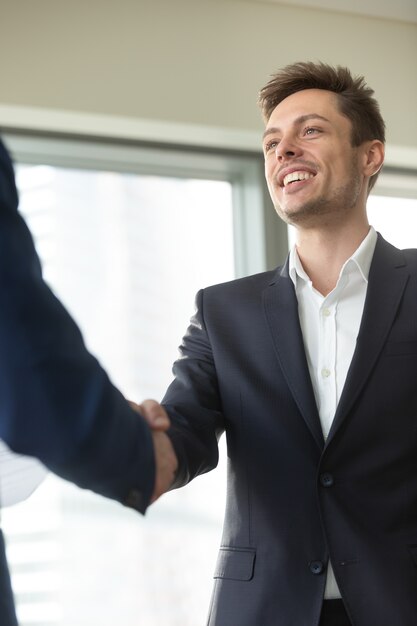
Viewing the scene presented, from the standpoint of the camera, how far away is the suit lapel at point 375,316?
7.13 feet

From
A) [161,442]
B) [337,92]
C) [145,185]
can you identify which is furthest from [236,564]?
[145,185]

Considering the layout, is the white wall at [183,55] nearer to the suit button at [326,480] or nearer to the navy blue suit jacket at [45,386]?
the suit button at [326,480]

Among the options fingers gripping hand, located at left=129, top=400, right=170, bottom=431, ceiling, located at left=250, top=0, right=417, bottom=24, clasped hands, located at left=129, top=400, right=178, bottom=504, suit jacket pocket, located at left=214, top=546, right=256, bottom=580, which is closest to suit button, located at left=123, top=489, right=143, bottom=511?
clasped hands, located at left=129, top=400, right=178, bottom=504

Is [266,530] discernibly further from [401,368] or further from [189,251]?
[189,251]

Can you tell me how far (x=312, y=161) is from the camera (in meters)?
2.61

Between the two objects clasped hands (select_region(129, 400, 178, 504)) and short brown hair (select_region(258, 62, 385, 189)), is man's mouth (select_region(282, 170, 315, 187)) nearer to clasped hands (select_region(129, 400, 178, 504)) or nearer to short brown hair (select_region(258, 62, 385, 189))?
short brown hair (select_region(258, 62, 385, 189))

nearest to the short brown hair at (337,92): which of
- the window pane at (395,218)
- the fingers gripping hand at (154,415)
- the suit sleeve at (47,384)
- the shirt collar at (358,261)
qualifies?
the shirt collar at (358,261)

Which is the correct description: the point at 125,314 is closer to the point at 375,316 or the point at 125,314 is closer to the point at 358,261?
the point at 358,261

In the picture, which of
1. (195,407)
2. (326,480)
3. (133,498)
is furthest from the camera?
(195,407)

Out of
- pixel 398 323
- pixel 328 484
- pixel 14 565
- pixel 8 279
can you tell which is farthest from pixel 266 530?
pixel 14 565

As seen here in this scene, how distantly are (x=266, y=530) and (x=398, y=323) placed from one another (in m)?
0.55

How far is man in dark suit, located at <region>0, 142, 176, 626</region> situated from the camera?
1.46 meters

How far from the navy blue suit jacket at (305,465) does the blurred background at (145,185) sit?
5.11ft

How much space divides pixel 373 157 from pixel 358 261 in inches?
18.4
